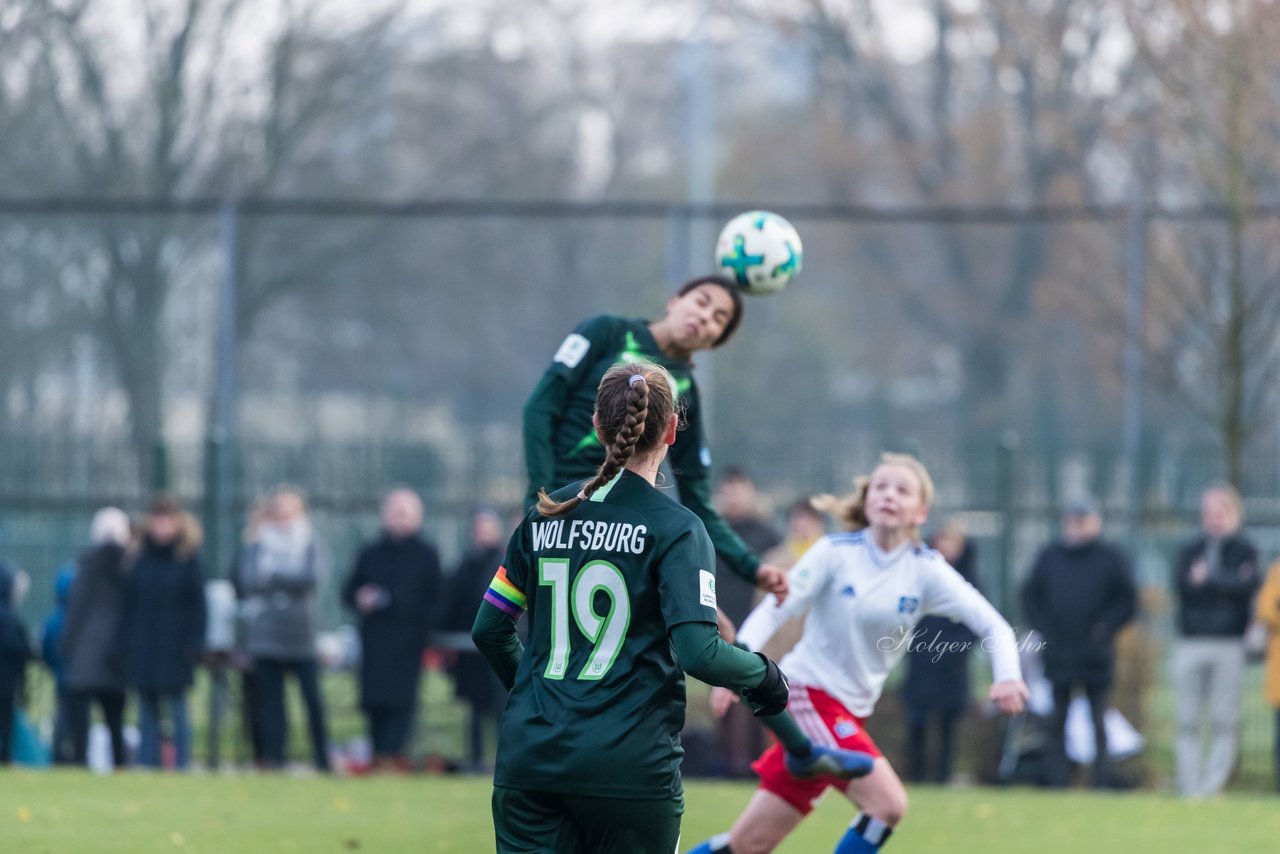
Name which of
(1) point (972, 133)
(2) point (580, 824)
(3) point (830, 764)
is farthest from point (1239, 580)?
(1) point (972, 133)

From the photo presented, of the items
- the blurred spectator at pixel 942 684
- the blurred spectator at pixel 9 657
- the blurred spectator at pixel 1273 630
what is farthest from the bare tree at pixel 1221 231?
the blurred spectator at pixel 9 657

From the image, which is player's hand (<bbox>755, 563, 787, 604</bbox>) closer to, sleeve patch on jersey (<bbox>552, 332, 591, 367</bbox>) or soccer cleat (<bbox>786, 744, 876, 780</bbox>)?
soccer cleat (<bbox>786, 744, 876, 780</bbox>)

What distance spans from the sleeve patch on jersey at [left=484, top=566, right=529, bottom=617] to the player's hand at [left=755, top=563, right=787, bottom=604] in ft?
5.97

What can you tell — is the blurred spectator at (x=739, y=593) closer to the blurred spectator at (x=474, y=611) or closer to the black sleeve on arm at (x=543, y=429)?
the blurred spectator at (x=474, y=611)

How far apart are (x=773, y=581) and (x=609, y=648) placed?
197cm

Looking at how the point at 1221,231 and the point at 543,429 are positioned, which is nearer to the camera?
the point at 543,429

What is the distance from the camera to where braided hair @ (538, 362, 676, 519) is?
14.8 feet

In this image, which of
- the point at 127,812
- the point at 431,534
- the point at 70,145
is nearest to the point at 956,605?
the point at 127,812

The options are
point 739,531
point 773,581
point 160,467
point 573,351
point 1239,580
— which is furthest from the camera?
point 160,467

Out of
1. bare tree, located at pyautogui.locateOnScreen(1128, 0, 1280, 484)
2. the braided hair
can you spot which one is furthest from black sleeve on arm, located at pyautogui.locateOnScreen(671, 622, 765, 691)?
bare tree, located at pyautogui.locateOnScreen(1128, 0, 1280, 484)

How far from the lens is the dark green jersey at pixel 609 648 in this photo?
439cm

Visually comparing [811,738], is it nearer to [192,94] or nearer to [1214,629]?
[1214,629]

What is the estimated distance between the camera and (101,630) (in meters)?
12.1

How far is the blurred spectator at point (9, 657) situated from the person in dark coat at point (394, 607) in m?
2.14
